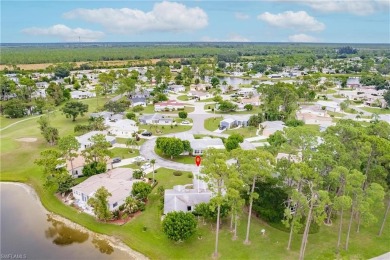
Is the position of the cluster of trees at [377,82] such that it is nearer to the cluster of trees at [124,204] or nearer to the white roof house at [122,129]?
the white roof house at [122,129]

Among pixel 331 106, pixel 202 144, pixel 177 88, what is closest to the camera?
pixel 202 144

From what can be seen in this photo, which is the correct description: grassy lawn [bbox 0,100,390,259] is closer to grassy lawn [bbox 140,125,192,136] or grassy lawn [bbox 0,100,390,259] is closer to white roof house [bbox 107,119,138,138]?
white roof house [bbox 107,119,138,138]

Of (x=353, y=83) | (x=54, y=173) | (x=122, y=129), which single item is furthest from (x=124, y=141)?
(x=353, y=83)

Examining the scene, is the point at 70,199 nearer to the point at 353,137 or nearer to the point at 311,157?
the point at 311,157

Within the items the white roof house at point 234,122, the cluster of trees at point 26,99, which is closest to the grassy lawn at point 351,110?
the white roof house at point 234,122

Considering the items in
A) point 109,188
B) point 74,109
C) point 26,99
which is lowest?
point 26,99

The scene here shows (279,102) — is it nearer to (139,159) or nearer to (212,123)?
(212,123)

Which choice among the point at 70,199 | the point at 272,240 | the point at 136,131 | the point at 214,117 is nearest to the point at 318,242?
the point at 272,240
